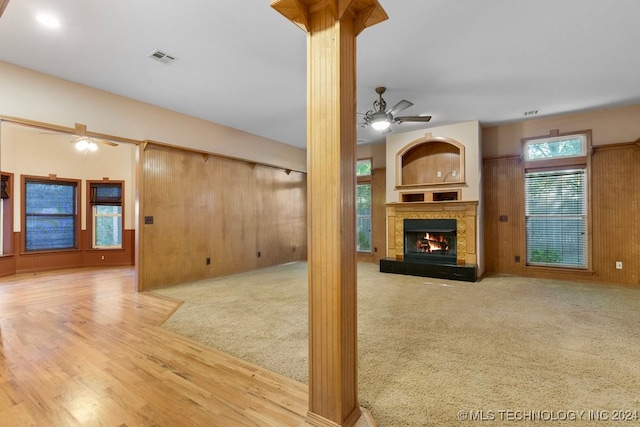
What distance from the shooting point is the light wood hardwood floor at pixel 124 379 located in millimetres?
1688

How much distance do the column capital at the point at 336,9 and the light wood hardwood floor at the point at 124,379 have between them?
222cm

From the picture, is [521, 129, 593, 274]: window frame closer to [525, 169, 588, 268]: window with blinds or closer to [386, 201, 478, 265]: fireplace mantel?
→ [525, 169, 588, 268]: window with blinds

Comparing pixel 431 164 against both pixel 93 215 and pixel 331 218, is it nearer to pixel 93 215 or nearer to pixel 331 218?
pixel 331 218

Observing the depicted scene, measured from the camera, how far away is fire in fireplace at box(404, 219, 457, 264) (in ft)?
18.4

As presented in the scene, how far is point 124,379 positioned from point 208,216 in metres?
3.73

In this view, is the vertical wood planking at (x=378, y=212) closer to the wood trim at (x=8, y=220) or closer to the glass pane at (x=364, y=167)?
the glass pane at (x=364, y=167)

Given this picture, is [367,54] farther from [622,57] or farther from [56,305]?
[56,305]

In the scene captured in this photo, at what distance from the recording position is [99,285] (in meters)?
5.07

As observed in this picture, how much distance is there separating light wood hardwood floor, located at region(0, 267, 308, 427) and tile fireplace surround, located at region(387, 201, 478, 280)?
431 cm

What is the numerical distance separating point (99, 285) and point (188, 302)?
7.75 feet

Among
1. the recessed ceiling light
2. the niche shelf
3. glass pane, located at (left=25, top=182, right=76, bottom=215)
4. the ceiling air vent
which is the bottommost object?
glass pane, located at (left=25, top=182, right=76, bottom=215)

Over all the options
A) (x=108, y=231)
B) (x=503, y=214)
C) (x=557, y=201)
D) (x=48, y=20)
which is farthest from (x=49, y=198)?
(x=557, y=201)

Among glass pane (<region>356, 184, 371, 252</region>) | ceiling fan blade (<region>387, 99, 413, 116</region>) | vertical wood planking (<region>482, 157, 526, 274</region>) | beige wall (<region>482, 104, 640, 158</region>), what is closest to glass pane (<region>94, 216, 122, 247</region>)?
glass pane (<region>356, 184, 371, 252</region>)

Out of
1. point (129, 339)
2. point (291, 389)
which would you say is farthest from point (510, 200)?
point (129, 339)
